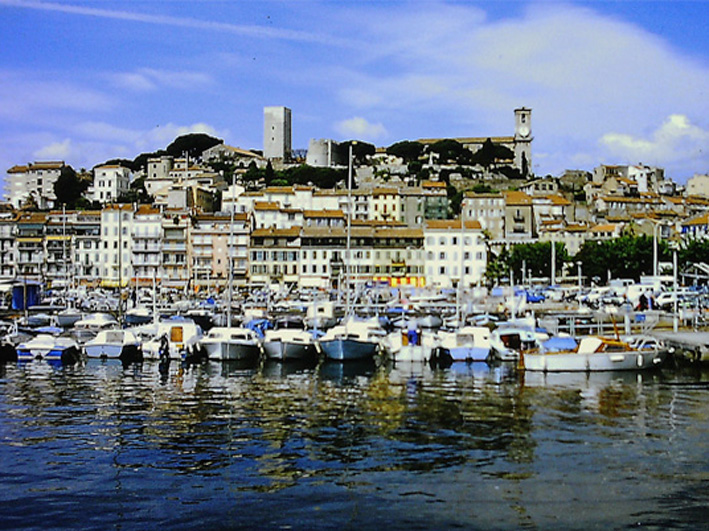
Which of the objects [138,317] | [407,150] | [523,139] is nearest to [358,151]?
[407,150]

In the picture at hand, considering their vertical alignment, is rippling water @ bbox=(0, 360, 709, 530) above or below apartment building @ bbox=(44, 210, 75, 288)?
below

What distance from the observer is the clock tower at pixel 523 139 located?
458 ft

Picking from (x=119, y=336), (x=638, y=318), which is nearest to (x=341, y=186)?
(x=638, y=318)

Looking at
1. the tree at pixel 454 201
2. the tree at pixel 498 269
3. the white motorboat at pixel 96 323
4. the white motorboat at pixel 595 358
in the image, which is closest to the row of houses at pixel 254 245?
the tree at pixel 498 269

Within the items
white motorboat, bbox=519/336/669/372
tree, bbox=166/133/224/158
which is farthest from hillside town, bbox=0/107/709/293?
white motorboat, bbox=519/336/669/372

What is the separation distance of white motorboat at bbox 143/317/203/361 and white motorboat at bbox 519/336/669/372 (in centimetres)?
1316

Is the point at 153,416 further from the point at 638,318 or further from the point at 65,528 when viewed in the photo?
the point at 638,318

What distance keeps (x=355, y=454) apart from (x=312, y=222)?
71.7 m

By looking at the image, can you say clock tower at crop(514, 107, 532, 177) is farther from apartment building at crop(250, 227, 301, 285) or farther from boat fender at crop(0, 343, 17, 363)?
boat fender at crop(0, 343, 17, 363)

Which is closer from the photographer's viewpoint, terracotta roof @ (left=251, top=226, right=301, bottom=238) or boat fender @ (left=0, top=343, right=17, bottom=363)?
boat fender @ (left=0, top=343, right=17, bottom=363)

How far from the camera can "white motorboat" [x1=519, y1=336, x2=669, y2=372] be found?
2956 centimetres

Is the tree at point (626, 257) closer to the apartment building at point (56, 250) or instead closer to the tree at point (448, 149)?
the apartment building at point (56, 250)

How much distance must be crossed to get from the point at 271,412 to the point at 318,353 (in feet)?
43.5

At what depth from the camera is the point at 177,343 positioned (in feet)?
113
